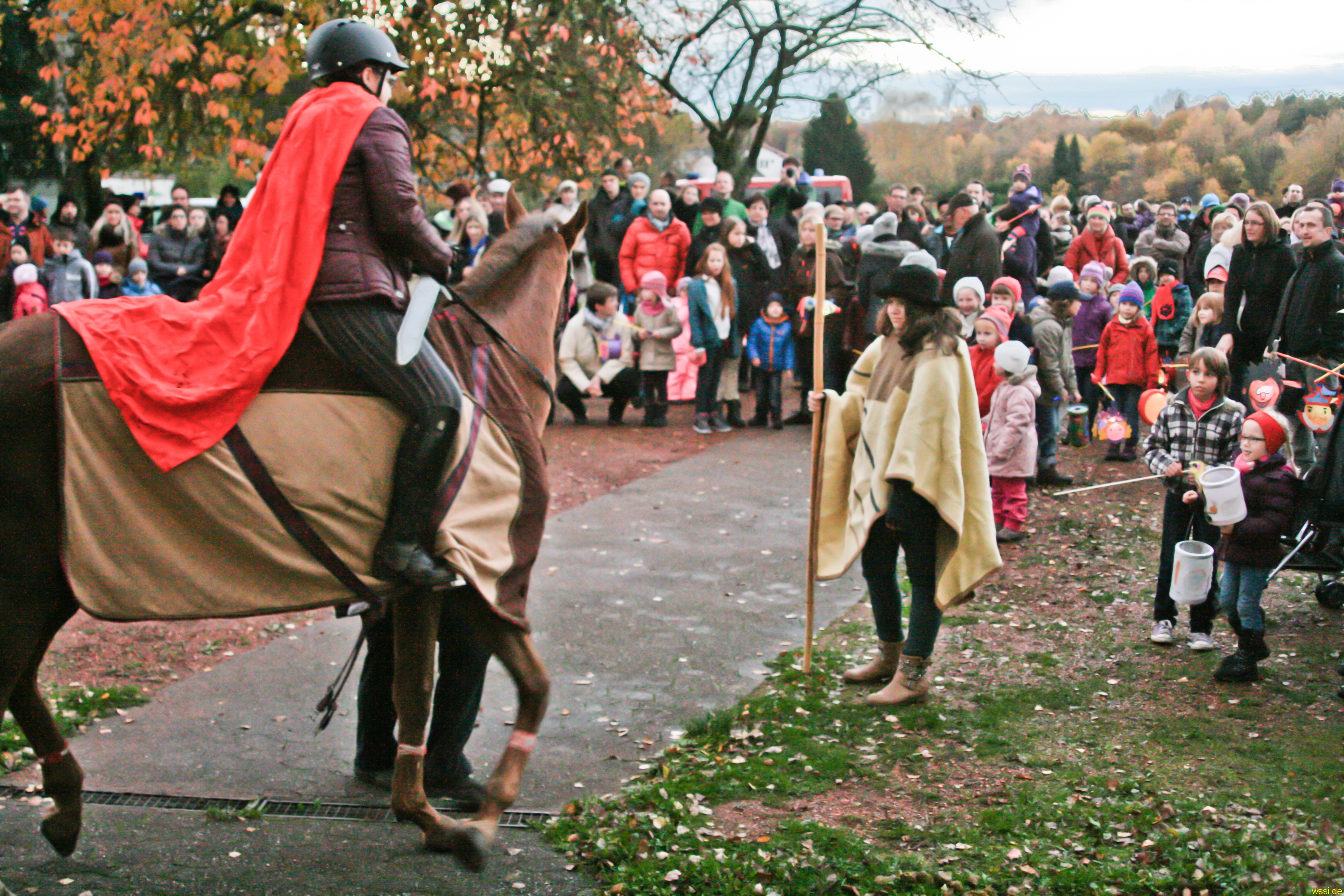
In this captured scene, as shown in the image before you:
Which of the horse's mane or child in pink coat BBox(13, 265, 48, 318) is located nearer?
the horse's mane

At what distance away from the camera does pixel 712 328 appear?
40.0 feet

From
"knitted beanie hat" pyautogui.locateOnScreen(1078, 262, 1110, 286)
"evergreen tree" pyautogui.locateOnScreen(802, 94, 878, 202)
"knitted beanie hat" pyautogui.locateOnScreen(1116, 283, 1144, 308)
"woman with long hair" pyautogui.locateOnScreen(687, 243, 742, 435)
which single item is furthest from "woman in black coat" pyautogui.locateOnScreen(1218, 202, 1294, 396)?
"evergreen tree" pyautogui.locateOnScreen(802, 94, 878, 202)

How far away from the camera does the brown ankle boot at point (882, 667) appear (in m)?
5.89

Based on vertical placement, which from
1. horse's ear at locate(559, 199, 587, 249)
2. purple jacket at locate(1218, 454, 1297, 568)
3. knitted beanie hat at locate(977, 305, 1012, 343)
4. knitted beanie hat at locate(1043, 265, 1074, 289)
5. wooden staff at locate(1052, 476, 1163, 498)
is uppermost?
horse's ear at locate(559, 199, 587, 249)

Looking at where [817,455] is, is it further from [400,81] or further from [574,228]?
[400,81]

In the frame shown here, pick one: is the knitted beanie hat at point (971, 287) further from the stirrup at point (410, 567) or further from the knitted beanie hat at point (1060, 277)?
the stirrup at point (410, 567)

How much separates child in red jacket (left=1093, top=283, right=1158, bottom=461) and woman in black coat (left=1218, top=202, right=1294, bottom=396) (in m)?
1.68

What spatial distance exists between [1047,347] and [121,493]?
7987 millimetres

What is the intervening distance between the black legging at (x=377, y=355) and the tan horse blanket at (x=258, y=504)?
0.08m

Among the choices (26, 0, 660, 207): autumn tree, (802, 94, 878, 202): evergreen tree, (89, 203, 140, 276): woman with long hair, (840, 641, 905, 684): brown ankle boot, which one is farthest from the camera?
(802, 94, 878, 202): evergreen tree

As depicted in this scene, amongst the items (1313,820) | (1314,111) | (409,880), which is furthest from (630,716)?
(1314,111)

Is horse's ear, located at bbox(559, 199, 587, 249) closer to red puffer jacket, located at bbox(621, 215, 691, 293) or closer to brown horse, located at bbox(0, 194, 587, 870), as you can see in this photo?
brown horse, located at bbox(0, 194, 587, 870)

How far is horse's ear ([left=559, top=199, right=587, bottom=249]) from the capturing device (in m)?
4.80

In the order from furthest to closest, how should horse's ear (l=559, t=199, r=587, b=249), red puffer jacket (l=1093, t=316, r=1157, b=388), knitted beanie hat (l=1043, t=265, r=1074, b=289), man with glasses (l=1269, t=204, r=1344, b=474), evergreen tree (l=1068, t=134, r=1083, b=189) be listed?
evergreen tree (l=1068, t=134, r=1083, b=189)
red puffer jacket (l=1093, t=316, r=1157, b=388)
knitted beanie hat (l=1043, t=265, r=1074, b=289)
man with glasses (l=1269, t=204, r=1344, b=474)
horse's ear (l=559, t=199, r=587, b=249)
